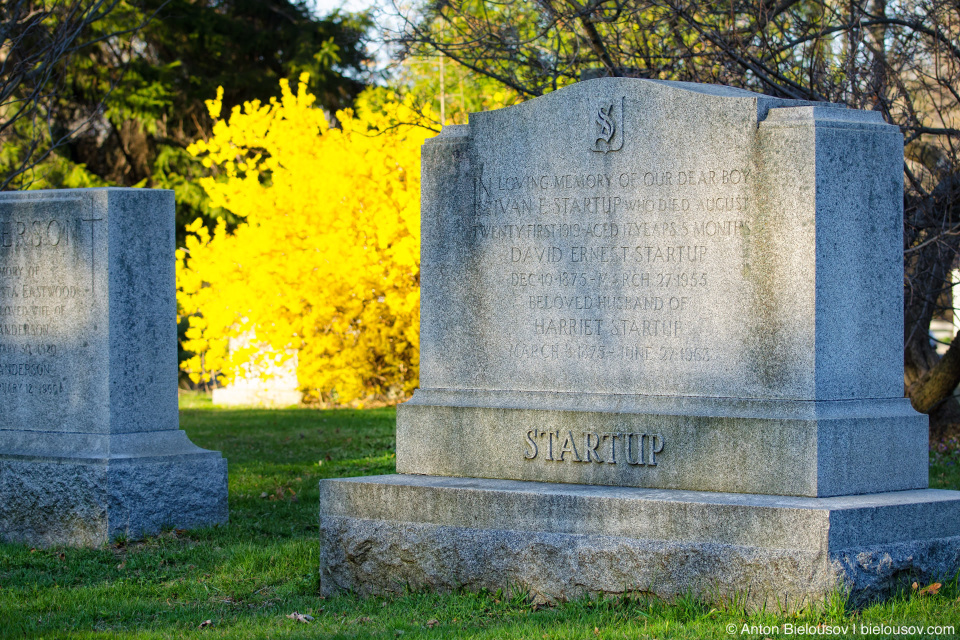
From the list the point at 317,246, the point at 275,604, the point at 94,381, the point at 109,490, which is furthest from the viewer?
the point at 317,246

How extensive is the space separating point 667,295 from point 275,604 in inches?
102

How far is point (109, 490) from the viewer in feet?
26.5

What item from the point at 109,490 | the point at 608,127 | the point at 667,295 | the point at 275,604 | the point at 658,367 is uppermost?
the point at 608,127

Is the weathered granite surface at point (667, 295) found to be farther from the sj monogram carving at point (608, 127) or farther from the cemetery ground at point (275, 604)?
the cemetery ground at point (275, 604)

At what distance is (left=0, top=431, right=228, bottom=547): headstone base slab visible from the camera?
26.6ft

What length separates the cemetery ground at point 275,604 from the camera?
5152 millimetres

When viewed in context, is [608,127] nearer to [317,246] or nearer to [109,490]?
[109,490]

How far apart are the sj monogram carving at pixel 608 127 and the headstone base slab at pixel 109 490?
3921mm

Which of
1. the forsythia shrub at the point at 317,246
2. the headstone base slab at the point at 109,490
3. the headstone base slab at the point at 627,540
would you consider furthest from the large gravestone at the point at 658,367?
the forsythia shrub at the point at 317,246

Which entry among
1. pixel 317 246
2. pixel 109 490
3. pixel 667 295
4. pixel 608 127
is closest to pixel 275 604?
pixel 109 490

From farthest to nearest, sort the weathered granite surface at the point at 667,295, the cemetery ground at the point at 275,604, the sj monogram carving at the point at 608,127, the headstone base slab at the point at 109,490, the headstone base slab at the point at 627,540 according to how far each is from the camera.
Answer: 1. the headstone base slab at the point at 109,490
2. the sj monogram carving at the point at 608,127
3. the weathered granite surface at the point at 667,295
4. the headstone base slab at the point at 627,540
5. the cemetery ground at the point at 275,604

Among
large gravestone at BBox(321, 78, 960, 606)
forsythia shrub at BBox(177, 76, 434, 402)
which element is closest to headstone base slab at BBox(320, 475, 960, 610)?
large gravestone at BBox(321, 78, 960, 606)

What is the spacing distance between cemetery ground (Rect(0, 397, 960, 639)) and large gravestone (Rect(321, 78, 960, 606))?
0.16 meters

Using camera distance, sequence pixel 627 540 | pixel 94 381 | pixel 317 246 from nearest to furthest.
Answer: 1. pixel 627 540
2. pixel 94 381
3. pixel 317 246
